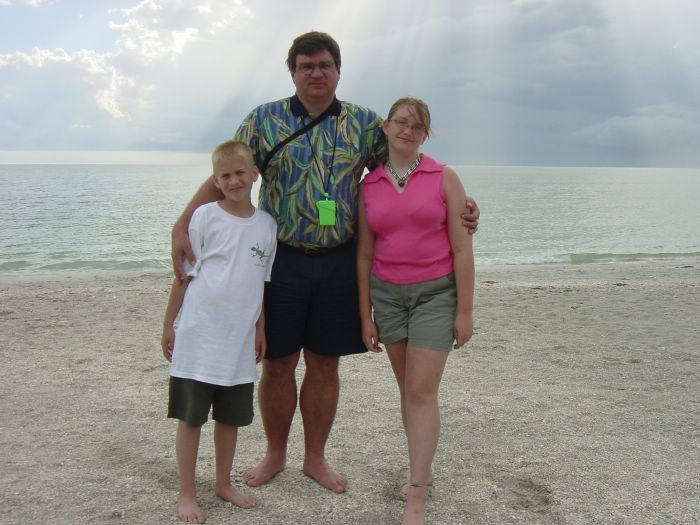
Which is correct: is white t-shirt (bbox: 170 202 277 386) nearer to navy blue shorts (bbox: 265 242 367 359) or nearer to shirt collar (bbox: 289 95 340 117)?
navy blue shorts (bbox: 265 242 367 359)

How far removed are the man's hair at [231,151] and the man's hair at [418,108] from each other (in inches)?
27.8

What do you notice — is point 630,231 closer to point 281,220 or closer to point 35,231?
point 35,231

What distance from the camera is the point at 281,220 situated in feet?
10.8

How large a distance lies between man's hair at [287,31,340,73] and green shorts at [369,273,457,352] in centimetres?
118

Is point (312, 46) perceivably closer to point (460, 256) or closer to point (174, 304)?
point (460, 256)

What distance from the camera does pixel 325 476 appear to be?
3.67 m

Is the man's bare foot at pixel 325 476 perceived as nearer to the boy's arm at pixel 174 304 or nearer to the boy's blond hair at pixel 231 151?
the boy's arm at pixel 174 304

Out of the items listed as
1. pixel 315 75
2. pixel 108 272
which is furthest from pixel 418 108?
pixel 108 272

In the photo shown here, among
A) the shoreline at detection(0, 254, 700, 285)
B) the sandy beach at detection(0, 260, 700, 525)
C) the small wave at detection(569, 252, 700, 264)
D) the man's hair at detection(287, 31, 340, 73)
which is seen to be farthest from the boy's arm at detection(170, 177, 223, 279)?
the small wave at detection(569, 252, 700, 264)

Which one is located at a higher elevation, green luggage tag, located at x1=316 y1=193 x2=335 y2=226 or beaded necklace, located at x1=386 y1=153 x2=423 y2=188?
beaded necklace, located at x1=386 y1=153 x2=423 y2=188

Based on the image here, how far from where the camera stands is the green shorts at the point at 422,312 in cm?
310

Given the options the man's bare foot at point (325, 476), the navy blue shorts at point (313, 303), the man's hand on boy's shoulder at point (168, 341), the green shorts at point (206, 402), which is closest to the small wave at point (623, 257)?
the man's bare foot at point (325, 476)

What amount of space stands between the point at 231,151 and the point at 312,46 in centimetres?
68

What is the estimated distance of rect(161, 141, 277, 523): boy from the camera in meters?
3.02
